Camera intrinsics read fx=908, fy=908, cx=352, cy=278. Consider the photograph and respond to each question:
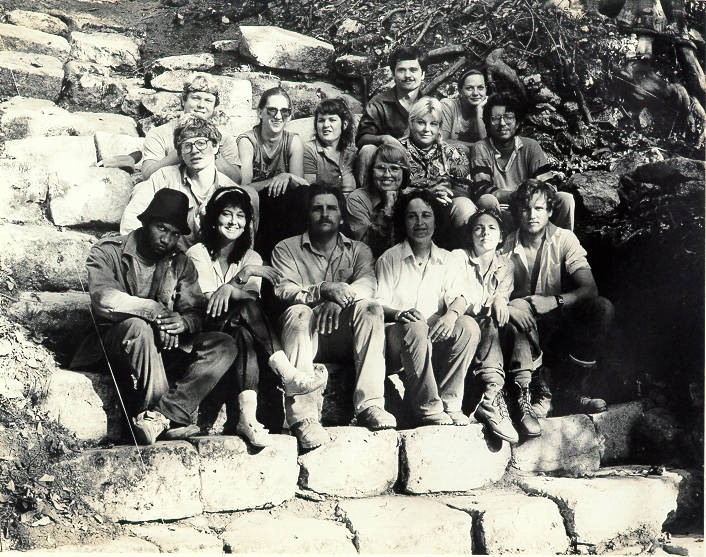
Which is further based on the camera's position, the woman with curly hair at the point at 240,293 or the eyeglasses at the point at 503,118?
the eyeglasses at the point at 503,118

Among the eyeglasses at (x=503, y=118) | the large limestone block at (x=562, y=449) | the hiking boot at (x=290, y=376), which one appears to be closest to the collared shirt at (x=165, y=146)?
the hiking boot at (x=290, y=376)

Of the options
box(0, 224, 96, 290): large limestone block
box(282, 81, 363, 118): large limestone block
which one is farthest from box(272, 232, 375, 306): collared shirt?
box(282, 81, 363, 118): large limestone block

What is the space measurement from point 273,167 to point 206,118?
55cm

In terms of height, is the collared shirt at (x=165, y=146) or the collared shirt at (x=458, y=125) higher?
the collared shirt at (x=458, y=125)

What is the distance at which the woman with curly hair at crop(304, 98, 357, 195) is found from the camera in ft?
20.3

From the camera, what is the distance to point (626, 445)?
231 inches

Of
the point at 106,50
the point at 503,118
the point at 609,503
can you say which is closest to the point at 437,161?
the point at 503,118

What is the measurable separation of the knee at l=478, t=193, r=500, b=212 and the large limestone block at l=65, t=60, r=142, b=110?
118 inches

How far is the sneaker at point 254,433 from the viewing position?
4.71 m

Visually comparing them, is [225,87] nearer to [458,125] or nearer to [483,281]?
[458,125]

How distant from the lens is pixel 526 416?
213 inches

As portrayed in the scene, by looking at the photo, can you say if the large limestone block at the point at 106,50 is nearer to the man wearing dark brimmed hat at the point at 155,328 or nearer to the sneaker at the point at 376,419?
the man wearing dark brimmed hat at the point at 155,328

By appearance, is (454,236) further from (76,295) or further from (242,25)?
(242,25)

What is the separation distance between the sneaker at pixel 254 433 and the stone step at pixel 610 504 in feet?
5.20
